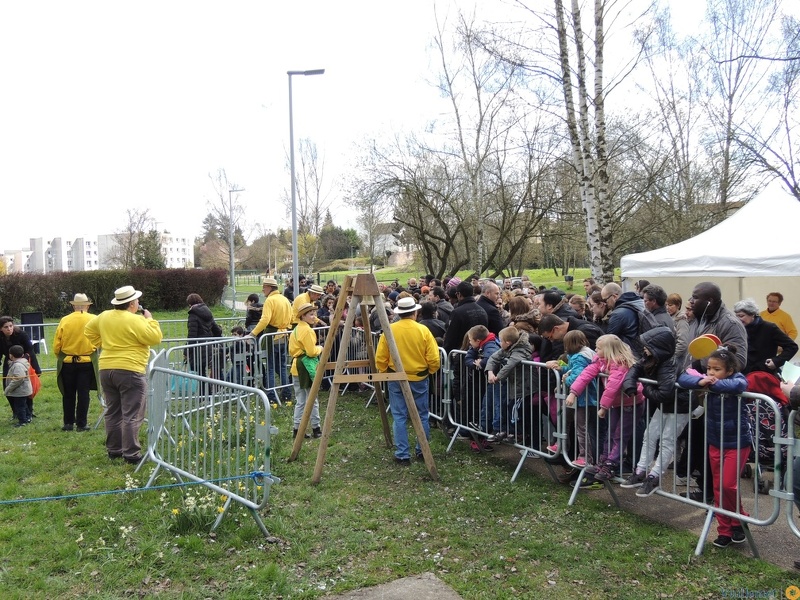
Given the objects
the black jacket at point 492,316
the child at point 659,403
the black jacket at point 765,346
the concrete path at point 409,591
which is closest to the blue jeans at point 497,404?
the black jacket at point 492,316

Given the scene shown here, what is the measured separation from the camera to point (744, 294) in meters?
12.6

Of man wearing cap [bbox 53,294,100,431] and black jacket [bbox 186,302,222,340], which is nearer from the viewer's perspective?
man wearing cap [bbox 53,294,100,431]

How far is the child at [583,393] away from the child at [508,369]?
0.57m

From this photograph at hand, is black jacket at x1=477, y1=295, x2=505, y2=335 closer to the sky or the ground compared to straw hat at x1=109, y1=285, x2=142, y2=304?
closer to the ground

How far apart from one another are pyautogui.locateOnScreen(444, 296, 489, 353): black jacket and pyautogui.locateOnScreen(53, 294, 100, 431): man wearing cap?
452 cm

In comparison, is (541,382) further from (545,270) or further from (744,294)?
(545,270)

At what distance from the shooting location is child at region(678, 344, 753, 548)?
4.40 m

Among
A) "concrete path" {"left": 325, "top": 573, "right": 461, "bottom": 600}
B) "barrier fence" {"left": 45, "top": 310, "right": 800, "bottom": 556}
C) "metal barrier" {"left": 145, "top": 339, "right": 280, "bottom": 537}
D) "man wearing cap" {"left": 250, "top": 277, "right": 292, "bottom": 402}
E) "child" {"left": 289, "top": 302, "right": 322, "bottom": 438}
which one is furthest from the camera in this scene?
Result: "man wearing cap" {"left": 250, "top": 277, "right": 292, "bottom": 402}

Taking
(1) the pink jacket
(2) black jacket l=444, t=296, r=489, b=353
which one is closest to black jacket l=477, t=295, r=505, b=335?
(2) black jacket l=444, t=296, r=489, b=353

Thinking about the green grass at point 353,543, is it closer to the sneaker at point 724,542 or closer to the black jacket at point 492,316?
the sneaker at point 724,542

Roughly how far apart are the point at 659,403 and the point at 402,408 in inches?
104

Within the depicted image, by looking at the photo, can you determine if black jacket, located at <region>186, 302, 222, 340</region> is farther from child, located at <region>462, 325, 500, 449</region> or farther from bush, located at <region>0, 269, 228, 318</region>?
bush, located at <region>0, 269, 228, 318</region>

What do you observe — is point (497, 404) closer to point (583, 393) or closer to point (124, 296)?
point (583, 393)

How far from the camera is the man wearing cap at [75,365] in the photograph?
7945 millimetres
